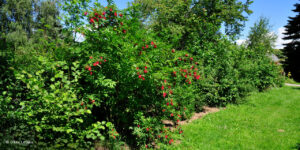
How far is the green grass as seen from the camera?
494 centimetres

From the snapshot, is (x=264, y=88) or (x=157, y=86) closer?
(x=157, y=86)

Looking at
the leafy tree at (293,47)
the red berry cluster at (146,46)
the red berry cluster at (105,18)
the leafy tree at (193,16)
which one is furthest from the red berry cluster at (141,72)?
the leafy tree at (293,47)

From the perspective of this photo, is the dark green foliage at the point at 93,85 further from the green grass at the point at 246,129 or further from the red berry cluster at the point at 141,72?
the green grass at the point at 246,129

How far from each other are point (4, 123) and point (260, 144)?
581 centimetres

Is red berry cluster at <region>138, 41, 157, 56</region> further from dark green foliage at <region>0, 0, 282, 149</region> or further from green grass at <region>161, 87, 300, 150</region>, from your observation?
green grass at <region>161, 87, 300, 150</region>

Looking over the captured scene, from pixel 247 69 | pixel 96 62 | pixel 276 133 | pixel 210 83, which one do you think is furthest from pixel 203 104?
pixel 96 62

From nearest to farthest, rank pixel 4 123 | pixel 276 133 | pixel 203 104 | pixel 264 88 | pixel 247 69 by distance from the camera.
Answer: pixel 4 123, pixel 276 133, pixel 203 104, pixel 247 69, pixel 264 88

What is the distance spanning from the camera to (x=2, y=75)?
13.0ft

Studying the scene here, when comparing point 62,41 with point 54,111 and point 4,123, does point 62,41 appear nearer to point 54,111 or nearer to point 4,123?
point 54,111

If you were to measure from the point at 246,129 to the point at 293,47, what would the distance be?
3522 centimetres

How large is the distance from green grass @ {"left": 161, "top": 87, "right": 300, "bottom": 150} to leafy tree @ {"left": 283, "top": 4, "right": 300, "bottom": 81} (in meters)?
26.9

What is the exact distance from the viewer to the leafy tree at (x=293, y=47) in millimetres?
30344

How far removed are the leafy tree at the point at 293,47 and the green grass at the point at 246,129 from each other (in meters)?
26.9

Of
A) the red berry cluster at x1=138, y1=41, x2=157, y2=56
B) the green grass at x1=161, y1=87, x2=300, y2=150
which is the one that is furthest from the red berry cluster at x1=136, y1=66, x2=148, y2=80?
the green grass at x1=161, y1=87, x2=300, y2=150
